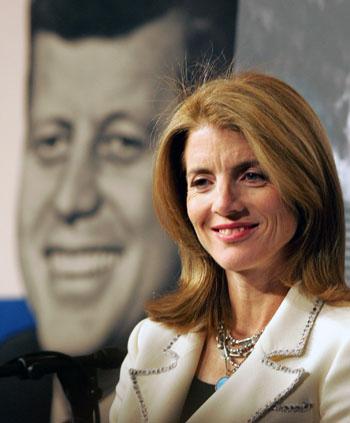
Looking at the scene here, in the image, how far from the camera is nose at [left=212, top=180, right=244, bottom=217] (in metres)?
1.20

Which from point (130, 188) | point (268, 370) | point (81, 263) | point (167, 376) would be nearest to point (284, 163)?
point (268, 370)

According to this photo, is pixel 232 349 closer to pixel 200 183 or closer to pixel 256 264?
pixel 256 264

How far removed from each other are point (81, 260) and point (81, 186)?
222 millimetres

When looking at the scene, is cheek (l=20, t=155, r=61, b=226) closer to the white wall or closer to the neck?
the white wall

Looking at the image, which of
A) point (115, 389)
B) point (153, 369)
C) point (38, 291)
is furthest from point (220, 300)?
point (38, 291)

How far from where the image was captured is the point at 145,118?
2.17 meters

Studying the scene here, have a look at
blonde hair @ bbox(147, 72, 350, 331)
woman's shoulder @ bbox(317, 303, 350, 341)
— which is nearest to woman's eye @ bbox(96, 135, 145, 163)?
blonde hair @ bbox(147, 72, 350, 331)

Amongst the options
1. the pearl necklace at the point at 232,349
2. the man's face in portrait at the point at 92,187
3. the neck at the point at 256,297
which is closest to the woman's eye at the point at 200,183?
the neck at the point at 256,297

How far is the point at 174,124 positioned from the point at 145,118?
0.89 metres

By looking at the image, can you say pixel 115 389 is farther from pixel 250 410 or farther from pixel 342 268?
pixel 342 268

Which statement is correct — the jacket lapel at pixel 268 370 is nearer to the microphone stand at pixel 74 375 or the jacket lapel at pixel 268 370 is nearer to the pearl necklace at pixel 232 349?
the pearl necklace at pixel 232 349

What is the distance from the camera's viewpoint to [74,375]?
1361 millimetres

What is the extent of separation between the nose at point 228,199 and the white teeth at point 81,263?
3.40 feet

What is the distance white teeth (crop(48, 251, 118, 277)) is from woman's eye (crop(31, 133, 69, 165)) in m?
0.28
